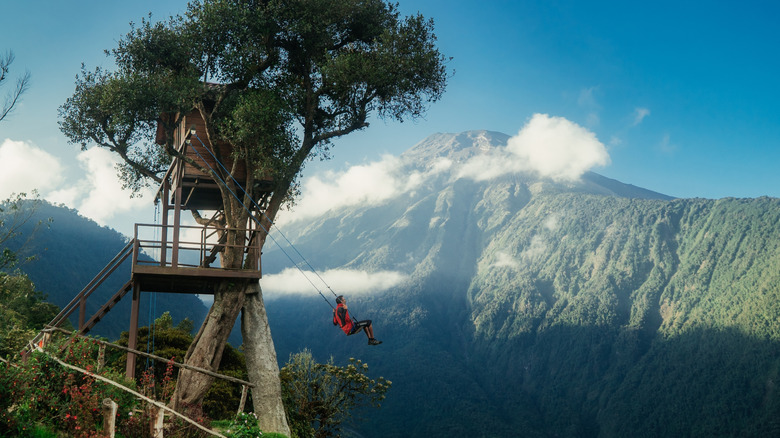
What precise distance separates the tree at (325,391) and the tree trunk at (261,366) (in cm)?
849

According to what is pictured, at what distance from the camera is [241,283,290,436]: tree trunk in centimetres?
1992

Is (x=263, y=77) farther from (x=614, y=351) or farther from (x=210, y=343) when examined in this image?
(x=614, y=351)

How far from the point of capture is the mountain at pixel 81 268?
345ft

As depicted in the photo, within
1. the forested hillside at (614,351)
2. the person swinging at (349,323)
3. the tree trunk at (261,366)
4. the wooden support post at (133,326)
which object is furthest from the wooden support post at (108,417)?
the forested hillside at (614,351)

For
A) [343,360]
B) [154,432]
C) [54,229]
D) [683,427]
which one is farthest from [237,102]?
[343,360]

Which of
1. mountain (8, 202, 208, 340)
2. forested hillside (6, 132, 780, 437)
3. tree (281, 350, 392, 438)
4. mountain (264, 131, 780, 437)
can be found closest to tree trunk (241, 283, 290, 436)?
tree (281, 350, 392, 438)

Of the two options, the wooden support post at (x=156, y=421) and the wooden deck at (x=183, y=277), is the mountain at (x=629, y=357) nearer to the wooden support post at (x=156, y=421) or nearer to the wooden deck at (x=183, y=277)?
the wooden deck at (x=183, y=277)

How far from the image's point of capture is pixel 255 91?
22547mm

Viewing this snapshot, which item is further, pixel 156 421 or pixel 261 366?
pixel 261 366

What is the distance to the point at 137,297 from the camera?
19484mm

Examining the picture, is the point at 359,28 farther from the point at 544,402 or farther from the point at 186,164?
the point at 544,402

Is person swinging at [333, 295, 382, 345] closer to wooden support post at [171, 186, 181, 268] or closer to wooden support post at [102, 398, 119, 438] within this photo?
wooden support post at [171, 186, 181, 268]

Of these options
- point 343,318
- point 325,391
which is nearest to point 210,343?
point 343,318

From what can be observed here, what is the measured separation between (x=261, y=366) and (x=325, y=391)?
45.5ft
